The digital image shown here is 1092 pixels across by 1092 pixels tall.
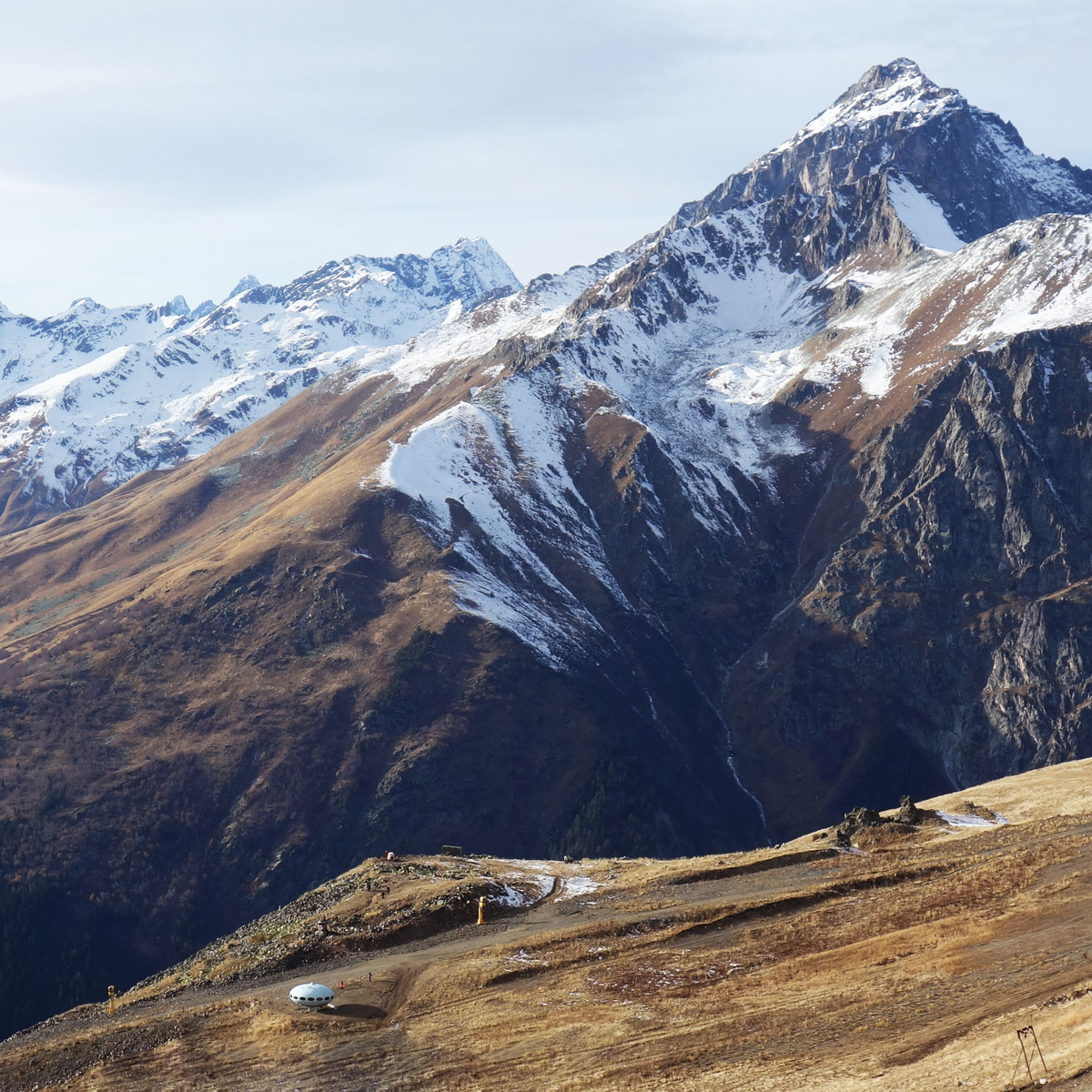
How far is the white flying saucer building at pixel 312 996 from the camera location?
54.4 metres

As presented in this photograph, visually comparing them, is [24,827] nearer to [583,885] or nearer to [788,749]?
[583,885]

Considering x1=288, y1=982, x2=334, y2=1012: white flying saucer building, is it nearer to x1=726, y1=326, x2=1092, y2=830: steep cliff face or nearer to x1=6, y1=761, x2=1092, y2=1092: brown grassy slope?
x1=6, y1=761, x2=1092, y2=1092: brown grassy slope

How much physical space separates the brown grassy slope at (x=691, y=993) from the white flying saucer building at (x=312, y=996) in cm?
81

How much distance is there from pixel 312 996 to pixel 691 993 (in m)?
18.2

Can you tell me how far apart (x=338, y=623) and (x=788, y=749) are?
75459mm

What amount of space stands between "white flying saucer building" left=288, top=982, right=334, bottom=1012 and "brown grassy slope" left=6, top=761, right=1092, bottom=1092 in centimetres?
81

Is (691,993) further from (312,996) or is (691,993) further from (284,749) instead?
(284,749)

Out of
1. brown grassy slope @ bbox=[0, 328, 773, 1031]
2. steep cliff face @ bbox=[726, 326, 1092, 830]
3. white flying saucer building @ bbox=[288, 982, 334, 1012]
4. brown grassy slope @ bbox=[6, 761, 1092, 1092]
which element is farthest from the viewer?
steep cliff face @ bbox=[726, 326, 1092, 830]

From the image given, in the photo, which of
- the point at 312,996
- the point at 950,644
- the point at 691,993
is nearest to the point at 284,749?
the point at 950,644

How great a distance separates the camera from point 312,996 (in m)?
54.5

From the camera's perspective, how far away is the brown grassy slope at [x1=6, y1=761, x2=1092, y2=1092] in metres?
42.8

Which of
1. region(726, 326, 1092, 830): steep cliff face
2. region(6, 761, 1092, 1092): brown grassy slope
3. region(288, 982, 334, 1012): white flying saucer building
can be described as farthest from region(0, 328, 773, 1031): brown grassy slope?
region(288, 982, 334, 1012): white flying saucer building

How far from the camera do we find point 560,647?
18088 centimetres

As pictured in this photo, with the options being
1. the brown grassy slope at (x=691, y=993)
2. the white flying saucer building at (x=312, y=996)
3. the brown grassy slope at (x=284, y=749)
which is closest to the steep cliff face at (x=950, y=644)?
the brown grassy slope at (x=284, y=749)
